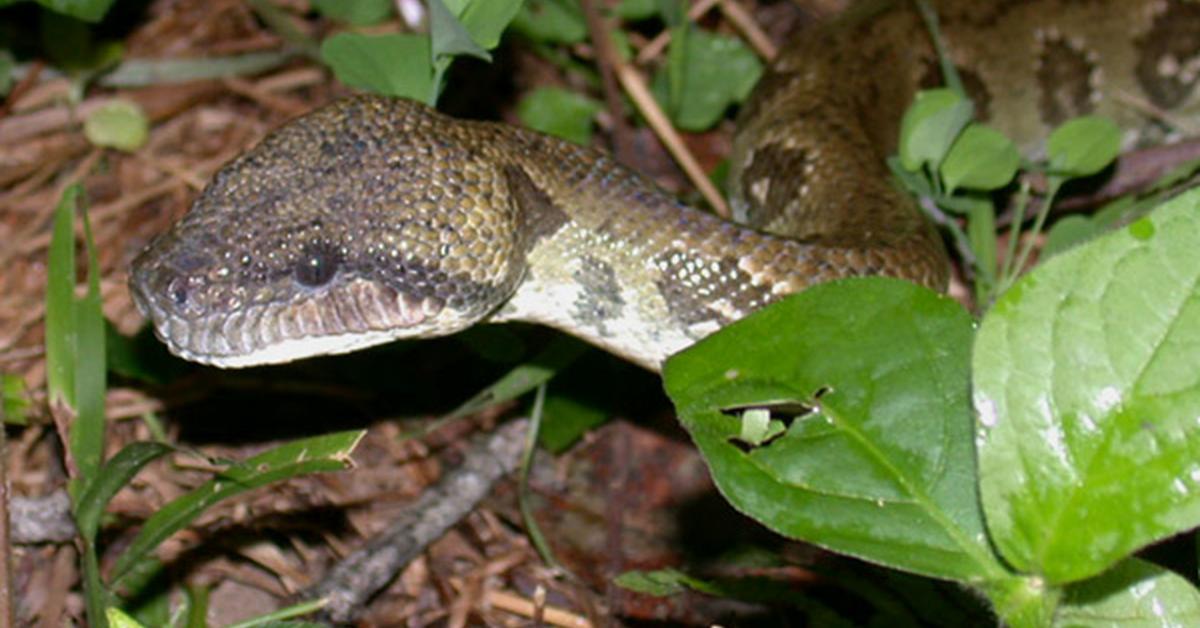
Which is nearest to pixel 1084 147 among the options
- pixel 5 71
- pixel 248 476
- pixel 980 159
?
pixel 980 159

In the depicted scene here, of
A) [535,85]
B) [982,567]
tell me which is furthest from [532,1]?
[982,567]

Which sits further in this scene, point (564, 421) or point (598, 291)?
point (564, 421)

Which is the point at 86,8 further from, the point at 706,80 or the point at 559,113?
the point at 706,80

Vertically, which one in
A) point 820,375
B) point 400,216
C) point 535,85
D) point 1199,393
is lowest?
point 535,85

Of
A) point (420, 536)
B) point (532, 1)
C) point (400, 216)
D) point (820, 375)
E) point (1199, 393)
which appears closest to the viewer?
point (1199, 393)

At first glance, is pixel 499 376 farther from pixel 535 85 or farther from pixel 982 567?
pixel 982 567

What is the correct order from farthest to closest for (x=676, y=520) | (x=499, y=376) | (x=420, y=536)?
(x=499, y=376)
(x=676, y=520)
(x=420, y=536)
